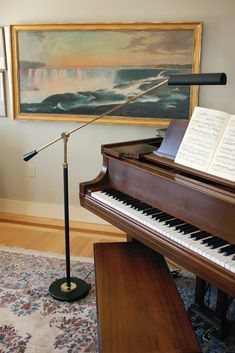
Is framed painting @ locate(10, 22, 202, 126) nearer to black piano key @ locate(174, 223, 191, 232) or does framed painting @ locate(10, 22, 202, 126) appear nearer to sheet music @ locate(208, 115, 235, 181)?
sheet music @ locate(208, 115, 235, 181)

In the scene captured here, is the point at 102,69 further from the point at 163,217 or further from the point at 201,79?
the point at 163,217

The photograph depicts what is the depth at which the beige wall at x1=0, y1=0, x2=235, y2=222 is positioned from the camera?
2.88m

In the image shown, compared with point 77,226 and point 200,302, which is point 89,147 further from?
point 200,302

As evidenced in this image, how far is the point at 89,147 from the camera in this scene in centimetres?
342

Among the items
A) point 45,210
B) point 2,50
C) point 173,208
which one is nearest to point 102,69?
point 2,50

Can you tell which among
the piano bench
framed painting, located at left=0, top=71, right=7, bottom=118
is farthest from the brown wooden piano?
framed painting, located at left=0, top=71, right=7, bottom=118

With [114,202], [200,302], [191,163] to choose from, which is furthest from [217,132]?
[200,302]

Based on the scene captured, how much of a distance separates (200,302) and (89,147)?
1.81 meters

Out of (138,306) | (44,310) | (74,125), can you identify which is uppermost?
(74,125)

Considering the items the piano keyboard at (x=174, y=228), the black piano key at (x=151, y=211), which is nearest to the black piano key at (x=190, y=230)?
the piano keyboard at (x=174, y=228)

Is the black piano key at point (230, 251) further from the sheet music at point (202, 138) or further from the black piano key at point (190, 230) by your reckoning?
the sheet music at point (202, 138)

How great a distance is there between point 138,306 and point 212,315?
63 centimetres

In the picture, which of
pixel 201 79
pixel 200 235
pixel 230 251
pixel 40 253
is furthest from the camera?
pixel 40 253

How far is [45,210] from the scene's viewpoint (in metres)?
3.68
